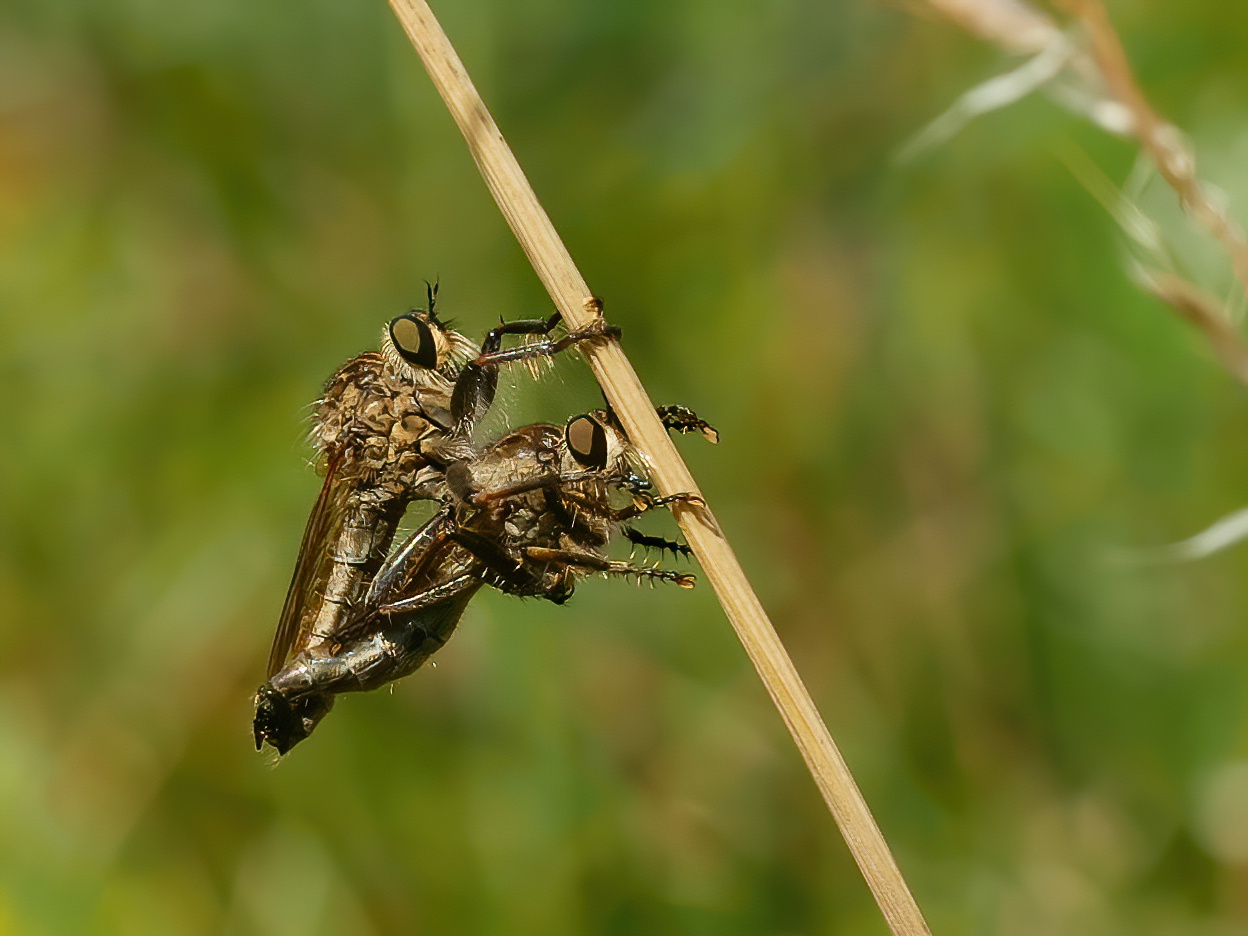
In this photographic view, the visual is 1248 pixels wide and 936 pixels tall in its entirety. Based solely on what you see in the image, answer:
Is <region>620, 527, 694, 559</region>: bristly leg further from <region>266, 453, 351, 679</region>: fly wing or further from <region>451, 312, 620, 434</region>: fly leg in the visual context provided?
<region>266, 453, 351, 679</region>: fly wing

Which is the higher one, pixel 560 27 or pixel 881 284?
pixel 560 27

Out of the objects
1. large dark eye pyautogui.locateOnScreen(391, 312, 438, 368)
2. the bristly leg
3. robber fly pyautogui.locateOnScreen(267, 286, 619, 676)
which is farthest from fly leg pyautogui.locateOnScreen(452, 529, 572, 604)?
large dark eye pyautogui.locateOnScreen(391, 312, 438, 368)

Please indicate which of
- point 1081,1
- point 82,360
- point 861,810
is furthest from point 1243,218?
point 82,360

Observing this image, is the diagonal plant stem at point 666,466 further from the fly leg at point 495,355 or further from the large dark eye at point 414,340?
the large dark eye at point 414,340

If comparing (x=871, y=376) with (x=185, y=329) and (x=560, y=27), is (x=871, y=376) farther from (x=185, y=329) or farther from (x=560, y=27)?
(x=185, y=329)

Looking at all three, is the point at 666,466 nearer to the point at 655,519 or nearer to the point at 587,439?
the point at 587,439

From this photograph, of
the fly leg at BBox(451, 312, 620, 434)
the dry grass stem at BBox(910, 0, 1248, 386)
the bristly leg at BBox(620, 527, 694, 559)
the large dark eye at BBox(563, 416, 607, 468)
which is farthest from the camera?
the bristly leg at BBox(620, 527, 694, 559)
